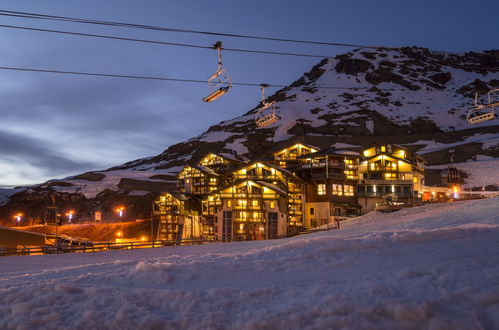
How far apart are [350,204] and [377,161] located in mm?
9772

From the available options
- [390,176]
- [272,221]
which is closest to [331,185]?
[390,176]

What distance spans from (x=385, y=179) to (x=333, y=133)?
63565 millimetres

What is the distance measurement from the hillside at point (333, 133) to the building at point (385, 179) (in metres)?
18.0

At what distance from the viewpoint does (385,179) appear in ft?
203

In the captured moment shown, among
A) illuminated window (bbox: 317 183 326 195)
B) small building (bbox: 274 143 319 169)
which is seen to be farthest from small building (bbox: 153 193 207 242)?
illuminated window (bbox: 317 183 326 195)

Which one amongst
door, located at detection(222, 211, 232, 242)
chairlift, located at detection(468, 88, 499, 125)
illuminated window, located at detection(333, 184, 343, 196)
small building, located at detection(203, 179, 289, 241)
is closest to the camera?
→ chairlift, located at detection(468, 88, 499, 125)

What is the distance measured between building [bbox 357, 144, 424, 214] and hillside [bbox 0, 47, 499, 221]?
18009mm

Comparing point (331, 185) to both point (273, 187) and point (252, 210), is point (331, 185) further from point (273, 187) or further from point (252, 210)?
point (252, 210)

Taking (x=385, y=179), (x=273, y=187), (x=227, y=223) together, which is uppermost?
(x=385, y=179)

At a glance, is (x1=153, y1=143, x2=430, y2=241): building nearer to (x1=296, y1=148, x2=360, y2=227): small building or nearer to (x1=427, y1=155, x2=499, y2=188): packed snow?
(x1=296, y1=148, x2=360, y2=227): small building

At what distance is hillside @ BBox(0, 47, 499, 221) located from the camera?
8819cm

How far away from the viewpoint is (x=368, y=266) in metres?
11.0

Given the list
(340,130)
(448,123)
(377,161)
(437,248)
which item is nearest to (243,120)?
(340,130)

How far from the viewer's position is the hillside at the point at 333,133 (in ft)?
289
